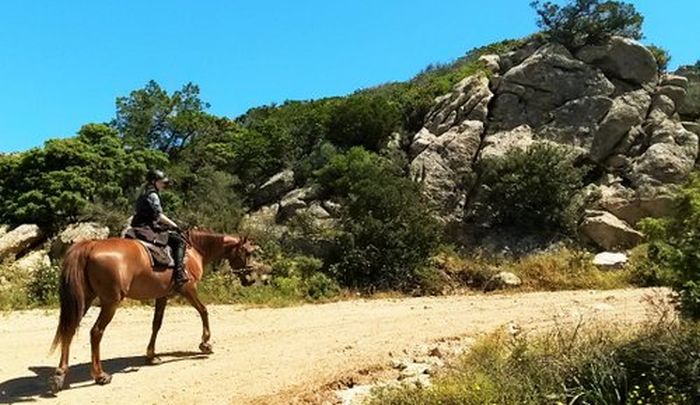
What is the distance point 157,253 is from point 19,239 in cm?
1404

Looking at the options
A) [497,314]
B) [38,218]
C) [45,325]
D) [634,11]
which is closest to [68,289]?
[45,325]

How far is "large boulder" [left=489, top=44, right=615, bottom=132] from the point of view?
27672mm

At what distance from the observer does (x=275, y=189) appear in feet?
91.3

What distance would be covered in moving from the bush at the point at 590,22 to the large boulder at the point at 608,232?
9.69 metres

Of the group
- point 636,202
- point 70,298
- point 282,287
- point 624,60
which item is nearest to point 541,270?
point 636,202

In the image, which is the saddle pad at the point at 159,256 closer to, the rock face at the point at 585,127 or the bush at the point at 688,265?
the bush at the point at 688,265

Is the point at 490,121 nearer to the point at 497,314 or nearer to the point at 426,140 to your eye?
the point at 426,140

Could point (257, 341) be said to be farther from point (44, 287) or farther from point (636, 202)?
point (636, 202)

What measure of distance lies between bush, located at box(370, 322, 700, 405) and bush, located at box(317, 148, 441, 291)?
1075cm

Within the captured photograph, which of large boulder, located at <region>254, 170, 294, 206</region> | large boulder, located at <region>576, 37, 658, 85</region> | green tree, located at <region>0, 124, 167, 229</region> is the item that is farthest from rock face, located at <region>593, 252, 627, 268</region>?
green tree, located at <region>0, 124, 167, 229</region>

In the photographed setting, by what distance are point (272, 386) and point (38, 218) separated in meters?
17.2

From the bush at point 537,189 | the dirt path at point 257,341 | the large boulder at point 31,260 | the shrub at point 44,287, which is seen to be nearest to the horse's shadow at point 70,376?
the dirt path at point 257,341

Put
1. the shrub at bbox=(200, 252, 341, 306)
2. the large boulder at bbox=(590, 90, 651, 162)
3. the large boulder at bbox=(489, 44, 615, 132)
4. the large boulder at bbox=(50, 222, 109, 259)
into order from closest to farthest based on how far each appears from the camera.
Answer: the shrub at bbox=(200, 252, 341, 306), the large boulder at bbox=(50, 222, 109, 259), the large boulder at bbox=(590, 90, 651, 162), the large boulder at bbox=(489, 44, 615, 132)

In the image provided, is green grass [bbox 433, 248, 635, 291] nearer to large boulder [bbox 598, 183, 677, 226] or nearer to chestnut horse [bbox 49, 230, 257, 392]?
large boulder [bbox 598, 183, 677, 226]
